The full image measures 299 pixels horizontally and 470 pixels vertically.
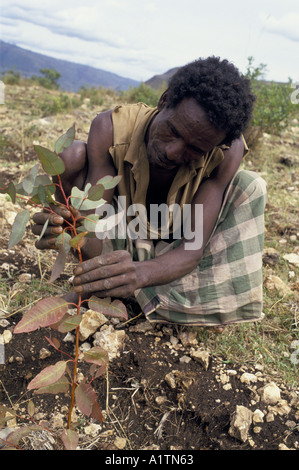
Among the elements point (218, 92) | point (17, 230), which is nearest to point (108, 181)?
point (17, 230)

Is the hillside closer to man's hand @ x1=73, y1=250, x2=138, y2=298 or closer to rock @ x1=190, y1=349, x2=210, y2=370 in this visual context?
rock @ x1=190, y1=349, x2=210, y2=370

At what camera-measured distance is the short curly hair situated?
1400mm

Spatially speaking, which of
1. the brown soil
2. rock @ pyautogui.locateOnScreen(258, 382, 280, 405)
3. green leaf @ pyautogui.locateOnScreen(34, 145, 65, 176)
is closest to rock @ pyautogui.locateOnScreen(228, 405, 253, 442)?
the brown soil

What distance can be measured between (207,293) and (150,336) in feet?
1.10

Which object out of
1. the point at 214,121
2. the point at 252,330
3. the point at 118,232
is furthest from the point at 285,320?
the point at 214,121

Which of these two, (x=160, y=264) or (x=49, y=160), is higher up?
(x=49, y=160)

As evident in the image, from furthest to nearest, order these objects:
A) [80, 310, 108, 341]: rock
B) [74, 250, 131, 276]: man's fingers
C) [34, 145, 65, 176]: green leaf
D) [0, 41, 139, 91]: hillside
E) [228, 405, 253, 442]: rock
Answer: [0, 41, 139, 91]: hillside, [80, 310, 108, 341]: rock, [228, 405, 253, 442]: rock, [74, 250, 131, 276]: man's fingers, [34, 145, 65, 176]: green leaf

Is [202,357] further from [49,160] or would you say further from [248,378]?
[49,160]

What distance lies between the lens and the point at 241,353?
1.71m

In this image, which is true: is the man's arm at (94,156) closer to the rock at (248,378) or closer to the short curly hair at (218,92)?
the short curly hair at (218,92)

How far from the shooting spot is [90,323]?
1.67 metres

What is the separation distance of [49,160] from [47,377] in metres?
0.50

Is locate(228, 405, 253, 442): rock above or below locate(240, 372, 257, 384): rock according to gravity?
below

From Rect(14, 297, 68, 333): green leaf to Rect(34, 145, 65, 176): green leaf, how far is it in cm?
31
